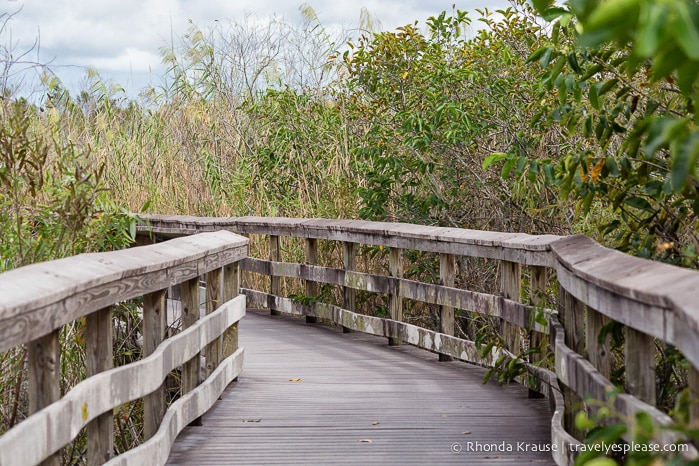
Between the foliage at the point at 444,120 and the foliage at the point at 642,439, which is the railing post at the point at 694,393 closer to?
the foliage at the point at 642,439

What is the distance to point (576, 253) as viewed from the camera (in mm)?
4199

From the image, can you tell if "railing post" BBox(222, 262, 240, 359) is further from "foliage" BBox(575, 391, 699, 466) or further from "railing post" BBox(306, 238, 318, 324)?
"foliage" BBox(575, 391, 699, 466)

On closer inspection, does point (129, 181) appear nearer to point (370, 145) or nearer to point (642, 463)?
point (370, 145)

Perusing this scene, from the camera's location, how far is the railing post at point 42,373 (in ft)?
10.2

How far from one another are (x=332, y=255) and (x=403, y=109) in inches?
62.2

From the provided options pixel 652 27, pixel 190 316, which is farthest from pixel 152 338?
pixel 652 27

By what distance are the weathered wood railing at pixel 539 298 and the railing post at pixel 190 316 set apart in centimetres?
181

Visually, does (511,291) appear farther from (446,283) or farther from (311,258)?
(311,258)

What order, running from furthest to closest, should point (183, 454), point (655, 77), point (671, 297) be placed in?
point (183, 454), point (671, 297), point (655, 77)

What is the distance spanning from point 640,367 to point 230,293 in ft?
12.1

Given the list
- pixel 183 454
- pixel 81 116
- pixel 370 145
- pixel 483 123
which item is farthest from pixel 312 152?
pixel 183 454

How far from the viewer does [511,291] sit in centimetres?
637

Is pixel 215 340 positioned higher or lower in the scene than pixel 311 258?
lower

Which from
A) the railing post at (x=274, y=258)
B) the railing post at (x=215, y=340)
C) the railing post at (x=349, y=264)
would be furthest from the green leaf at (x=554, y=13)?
the railing post at (x=274, y=258)
